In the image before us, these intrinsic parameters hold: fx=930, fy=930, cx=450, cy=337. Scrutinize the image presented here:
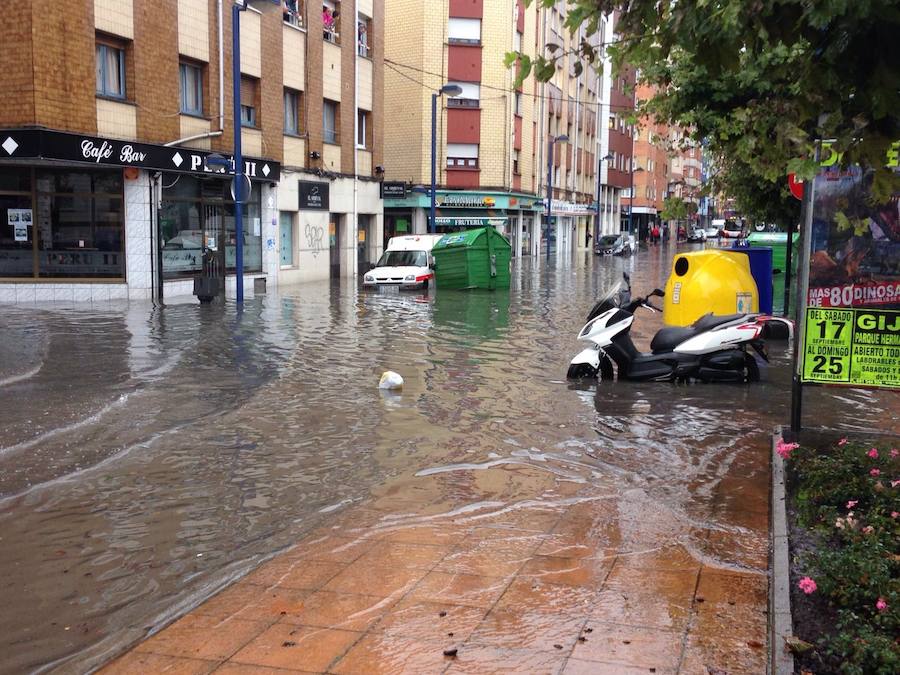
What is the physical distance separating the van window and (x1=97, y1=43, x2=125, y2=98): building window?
901 centimetres

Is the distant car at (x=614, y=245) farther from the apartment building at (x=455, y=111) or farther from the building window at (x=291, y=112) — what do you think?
the building window at (x=291, y=112)

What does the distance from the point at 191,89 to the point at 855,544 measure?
22464 mm

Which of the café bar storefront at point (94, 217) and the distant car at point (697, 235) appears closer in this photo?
the café bar storefront at point (94, 217)

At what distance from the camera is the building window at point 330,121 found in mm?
31266

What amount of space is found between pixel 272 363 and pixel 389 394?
9.28 ft

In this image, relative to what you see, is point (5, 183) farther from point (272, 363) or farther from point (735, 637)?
point (735, 637)

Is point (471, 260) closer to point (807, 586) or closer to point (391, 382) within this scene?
point (391, 382)

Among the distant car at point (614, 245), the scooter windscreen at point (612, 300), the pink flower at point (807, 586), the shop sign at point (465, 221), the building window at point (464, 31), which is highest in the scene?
the building window at point (464, 31)

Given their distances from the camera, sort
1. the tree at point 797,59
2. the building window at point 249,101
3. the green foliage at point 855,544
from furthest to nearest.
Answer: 1. the building window at point 249,101
2. the tree at point 797,59
3. the green foliage at point 855,544

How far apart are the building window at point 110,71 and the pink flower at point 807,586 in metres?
19.8

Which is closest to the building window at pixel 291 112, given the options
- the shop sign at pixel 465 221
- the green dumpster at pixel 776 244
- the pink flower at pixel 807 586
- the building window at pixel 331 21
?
the building window at pixel 331 21

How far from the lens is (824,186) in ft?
22.8

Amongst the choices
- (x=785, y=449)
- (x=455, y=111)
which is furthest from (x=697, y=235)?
(x=785, y=449)

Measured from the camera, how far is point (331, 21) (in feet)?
101
